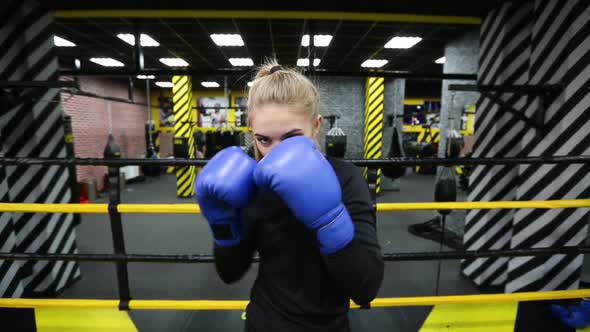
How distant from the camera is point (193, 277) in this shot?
2627mm

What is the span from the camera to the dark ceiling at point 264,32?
194 cm

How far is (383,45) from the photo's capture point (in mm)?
5211

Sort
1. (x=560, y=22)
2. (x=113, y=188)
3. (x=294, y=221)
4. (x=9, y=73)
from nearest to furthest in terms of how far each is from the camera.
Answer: (x=294, y=221) → (x=113, y=188) → (x=560, y=22) → (x=9, y=73)

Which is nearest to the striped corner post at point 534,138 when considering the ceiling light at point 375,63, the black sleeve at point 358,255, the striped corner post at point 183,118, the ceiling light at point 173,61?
the black sleeve at point 358,255

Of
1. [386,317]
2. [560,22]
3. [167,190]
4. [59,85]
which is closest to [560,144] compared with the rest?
[560,22]

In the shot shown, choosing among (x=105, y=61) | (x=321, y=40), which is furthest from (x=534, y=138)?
(x=105, y=61)

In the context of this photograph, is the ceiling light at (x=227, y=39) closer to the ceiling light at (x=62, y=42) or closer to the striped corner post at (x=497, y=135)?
the ceiling light at (x=62, y=42)

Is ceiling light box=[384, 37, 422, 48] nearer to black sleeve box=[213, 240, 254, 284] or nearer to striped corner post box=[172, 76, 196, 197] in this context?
striped corner post box=[172, 76, 196, 197]

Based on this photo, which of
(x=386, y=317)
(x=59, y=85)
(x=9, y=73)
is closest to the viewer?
(x=59, y=85)

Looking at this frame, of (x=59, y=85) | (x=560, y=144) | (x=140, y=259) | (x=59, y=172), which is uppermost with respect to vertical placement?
(x=59, y=85)

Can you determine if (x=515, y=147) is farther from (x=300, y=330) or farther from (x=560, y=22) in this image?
(x=300, y=330)

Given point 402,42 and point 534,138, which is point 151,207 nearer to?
point 534,138

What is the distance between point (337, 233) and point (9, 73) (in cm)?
282

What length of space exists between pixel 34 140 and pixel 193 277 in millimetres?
1702
